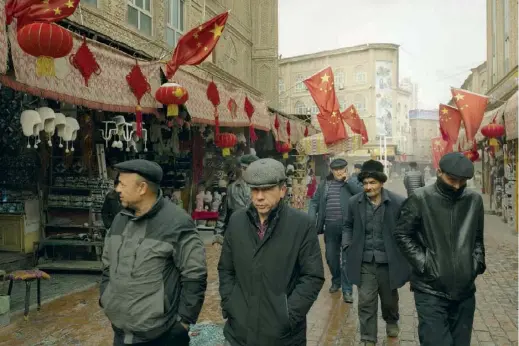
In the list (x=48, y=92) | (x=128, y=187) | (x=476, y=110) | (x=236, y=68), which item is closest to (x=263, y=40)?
(x=236, y=68)

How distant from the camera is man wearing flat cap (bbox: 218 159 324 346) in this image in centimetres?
272

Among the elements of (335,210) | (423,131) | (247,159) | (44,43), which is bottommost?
(335,210)

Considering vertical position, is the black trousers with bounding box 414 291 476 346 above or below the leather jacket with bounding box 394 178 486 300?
below

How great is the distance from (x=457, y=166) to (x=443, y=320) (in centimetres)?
120

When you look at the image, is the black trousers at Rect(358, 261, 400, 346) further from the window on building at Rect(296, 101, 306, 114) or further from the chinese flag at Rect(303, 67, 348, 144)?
the window on building at Rect(296, 101, 306, 114)

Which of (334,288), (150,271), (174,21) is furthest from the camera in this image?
(174,21)

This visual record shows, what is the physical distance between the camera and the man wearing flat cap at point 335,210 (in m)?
6.80

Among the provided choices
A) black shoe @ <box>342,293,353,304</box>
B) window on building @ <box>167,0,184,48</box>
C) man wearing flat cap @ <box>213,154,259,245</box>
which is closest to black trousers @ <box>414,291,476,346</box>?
black shoe @ <box>342,293,353,304</box>

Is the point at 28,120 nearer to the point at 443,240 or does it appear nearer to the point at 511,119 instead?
the point at 443,240

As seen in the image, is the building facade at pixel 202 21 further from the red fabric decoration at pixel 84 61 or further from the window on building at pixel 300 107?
the window on building at pixel 300 107

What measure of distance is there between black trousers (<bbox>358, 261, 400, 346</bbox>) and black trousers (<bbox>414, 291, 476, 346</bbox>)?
3.27 feet

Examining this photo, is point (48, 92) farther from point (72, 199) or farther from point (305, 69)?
point (305, 69)

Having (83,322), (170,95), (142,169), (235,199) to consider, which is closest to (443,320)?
(142,169)

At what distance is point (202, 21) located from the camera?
1569cm
